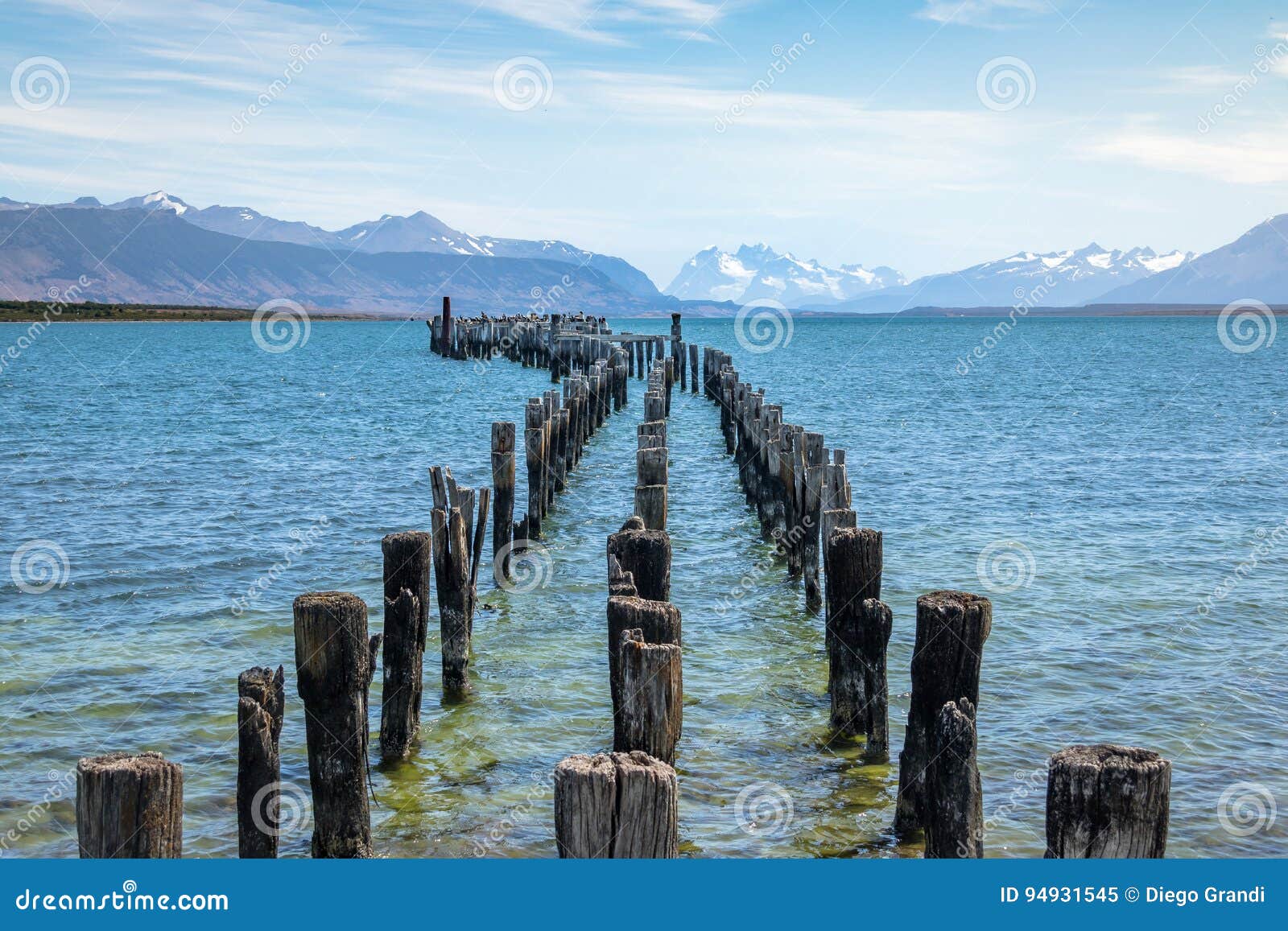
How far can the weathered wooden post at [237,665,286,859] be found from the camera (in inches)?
268

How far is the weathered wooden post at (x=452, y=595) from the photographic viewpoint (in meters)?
11.4

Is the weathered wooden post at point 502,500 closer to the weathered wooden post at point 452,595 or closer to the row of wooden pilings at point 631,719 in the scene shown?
the row of wooden pilings at point 631,719

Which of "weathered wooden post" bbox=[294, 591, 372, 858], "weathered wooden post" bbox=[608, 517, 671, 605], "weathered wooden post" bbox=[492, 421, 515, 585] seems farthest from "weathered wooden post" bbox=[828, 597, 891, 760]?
"weathered wooden post" bbox=[492, 421, 515, 585]

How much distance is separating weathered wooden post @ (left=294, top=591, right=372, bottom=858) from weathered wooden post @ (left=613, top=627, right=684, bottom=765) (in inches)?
73.6

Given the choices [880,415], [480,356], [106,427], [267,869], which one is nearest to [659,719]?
[267,869]

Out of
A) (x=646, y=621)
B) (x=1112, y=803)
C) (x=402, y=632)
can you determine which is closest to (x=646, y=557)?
(x=646, y=621)

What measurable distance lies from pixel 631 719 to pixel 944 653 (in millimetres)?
2119

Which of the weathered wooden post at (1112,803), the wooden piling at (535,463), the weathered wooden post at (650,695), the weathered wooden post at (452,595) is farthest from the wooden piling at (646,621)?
the wooden piling at (535,463)

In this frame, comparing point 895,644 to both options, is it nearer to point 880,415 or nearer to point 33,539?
A: point 33,539

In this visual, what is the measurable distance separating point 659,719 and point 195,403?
153 feet

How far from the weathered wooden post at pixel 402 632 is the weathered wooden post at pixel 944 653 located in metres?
4.01

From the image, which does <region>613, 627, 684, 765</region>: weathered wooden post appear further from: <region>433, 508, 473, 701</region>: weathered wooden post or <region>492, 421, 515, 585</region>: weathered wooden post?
<region>492, 421, 515, 585</region>: weathered wooden post

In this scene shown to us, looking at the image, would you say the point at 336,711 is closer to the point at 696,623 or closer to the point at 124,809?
the point at 124,809

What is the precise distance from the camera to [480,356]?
78.2m
